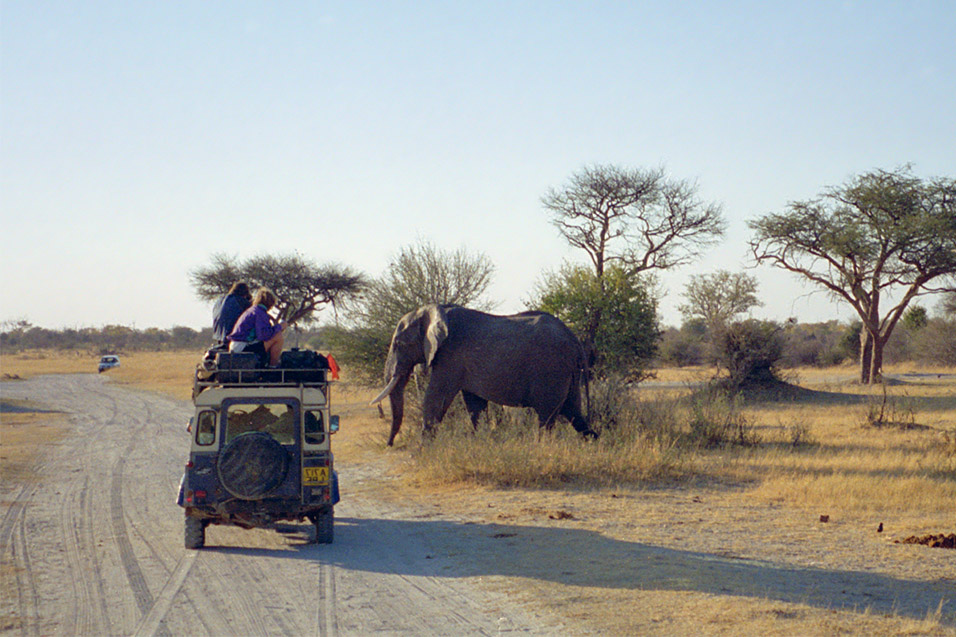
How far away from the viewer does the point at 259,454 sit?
28.5ft

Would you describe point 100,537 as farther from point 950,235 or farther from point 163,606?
point 950,235

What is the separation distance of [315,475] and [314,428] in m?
0.50

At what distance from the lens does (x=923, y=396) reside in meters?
26.5

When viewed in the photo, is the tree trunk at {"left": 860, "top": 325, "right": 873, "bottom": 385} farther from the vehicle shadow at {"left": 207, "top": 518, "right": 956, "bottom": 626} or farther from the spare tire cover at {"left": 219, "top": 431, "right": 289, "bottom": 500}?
the spare tire cover at {"left": 219, "top": 431, "right": 289, "bottom": 500}

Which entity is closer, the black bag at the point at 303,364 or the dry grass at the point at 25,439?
the black bag at the point at 303,364

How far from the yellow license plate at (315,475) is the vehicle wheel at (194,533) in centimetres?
113

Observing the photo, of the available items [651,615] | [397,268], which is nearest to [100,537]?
[651,615]

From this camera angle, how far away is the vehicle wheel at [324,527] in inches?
361

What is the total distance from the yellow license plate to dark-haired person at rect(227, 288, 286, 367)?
4.21 ft

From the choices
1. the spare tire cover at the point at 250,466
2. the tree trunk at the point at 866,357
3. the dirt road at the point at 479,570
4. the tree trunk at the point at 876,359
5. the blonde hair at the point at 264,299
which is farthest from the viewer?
the tree trunk at the point at 866,357

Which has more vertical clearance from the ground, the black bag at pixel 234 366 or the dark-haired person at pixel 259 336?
the dark-haired person at pixel 259 336

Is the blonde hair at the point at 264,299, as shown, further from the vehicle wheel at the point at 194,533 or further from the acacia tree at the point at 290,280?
the acacia tree at the point at 290,280

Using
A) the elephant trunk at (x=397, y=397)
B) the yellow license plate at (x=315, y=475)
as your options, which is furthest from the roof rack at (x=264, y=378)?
Answer: the elephant trunk at (x=397, y=397)

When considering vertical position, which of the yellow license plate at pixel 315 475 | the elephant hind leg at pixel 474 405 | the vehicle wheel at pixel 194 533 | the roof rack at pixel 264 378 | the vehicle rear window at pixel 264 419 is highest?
the roof rack at pixel 264 378
